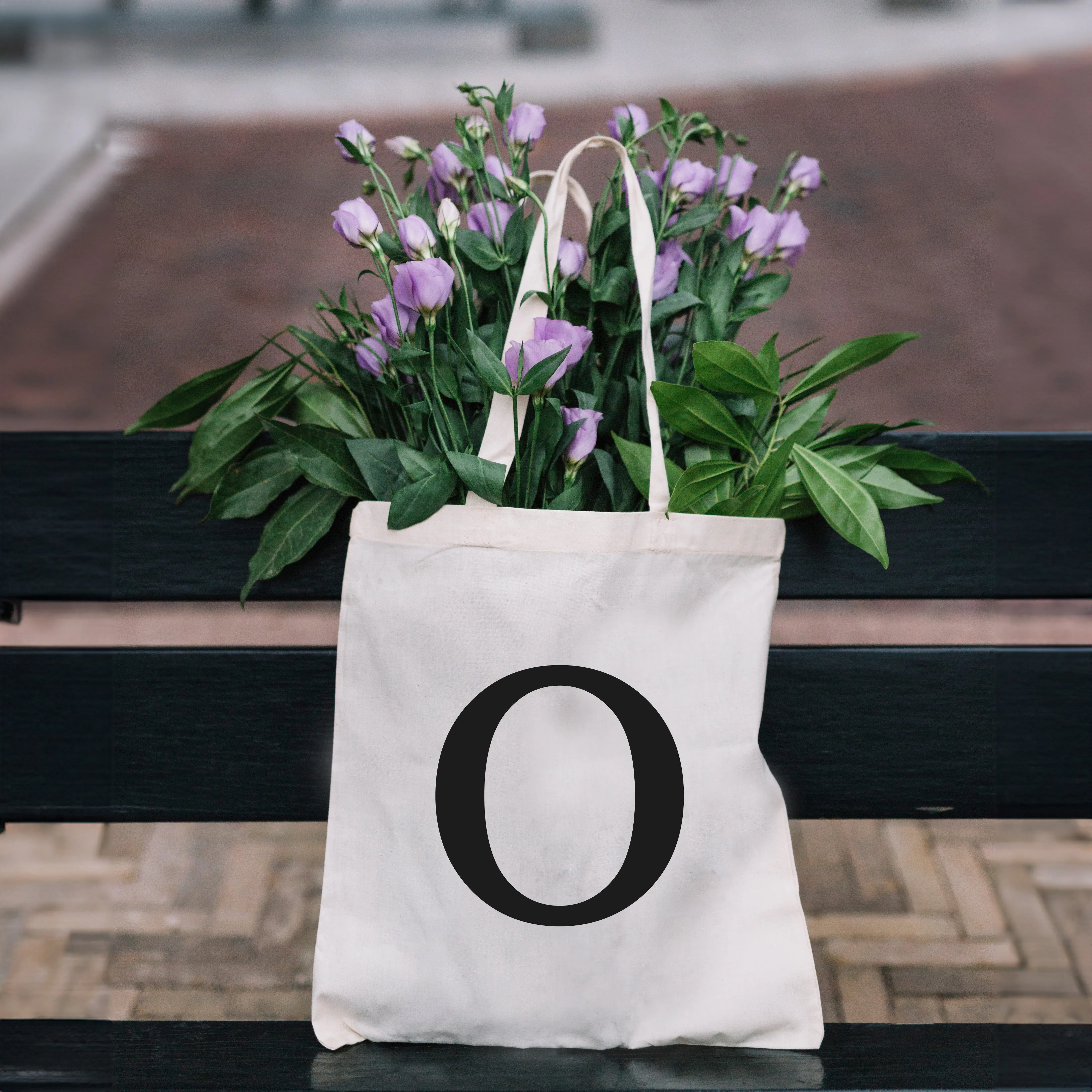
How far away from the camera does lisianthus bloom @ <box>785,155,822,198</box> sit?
2.34 feet

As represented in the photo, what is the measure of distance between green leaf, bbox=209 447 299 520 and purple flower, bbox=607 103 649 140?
32 cm

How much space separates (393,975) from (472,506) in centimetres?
30

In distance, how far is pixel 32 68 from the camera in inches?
106

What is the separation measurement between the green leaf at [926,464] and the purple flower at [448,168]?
1.14 feet

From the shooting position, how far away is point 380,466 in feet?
2.11

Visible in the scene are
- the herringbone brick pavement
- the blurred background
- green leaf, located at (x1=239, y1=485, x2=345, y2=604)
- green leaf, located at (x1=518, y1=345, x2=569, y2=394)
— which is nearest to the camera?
green leaf, located at (x1=518, y1=345, x2=569, y2=394)

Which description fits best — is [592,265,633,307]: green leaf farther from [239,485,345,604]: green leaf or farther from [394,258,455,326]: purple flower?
[239,485,345,604]: green leaf

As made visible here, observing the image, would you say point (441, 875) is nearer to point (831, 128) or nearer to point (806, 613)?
point (806, 613)

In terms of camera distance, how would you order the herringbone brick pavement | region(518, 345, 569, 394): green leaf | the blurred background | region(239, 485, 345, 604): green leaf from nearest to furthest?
region(518, 345, 569, 394): green leaf, region(239, 485, 345, 604): green leaf, the herringbone brick pavement, the blurred background

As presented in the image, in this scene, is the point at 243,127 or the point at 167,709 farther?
the point at 243,127

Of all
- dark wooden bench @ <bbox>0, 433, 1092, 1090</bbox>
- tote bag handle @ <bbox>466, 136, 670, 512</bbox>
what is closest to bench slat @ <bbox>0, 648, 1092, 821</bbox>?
dark wooden bench @ <bbox>0, 433, 1092, 1090</bbox>

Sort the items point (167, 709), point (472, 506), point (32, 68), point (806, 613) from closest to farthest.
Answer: point (472, 506) → point (167, 709) → point (806, 613) → point (32, 68)

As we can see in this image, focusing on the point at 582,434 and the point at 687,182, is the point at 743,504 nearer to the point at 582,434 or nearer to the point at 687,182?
the point at 582,434

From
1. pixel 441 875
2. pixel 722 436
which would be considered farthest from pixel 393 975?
pixel 722 436
